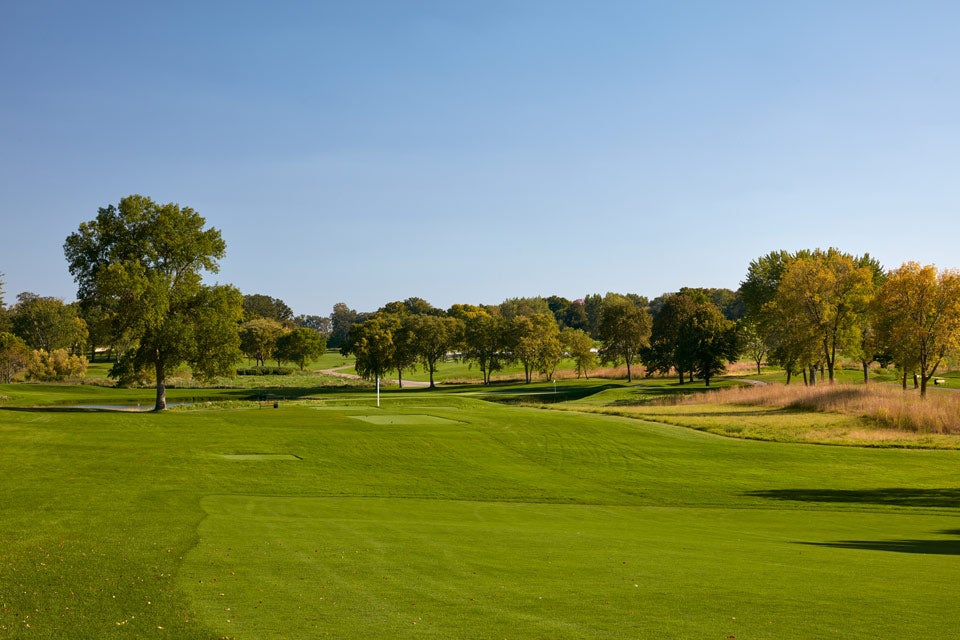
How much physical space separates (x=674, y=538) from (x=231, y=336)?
3774 centimetres

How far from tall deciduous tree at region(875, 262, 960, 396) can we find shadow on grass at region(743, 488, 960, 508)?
30.4 m

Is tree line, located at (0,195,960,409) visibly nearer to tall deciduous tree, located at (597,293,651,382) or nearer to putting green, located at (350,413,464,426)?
tall deciduous tree, located at (597,293,651,382)

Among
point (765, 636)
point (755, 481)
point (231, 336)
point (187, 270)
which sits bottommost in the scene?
point (755, 481)

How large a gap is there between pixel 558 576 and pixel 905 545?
30.4 feet

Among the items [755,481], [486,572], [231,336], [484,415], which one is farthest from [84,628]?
[231,336]

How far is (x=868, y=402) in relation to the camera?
45.9m

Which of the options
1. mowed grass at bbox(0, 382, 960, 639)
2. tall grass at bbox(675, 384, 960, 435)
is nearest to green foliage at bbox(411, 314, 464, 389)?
tall grass at bbox(675, 384, 960, 435)

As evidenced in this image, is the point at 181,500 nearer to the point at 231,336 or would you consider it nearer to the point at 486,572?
the point at 486,572

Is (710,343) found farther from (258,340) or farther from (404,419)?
(258,340)

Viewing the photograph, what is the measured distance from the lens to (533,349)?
96.6 m

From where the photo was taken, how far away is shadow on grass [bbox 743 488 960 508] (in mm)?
22234

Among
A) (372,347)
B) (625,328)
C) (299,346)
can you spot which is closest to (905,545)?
(625,328)

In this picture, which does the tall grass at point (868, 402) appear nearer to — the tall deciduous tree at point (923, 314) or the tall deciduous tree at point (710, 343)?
the tall deciduous tree at point (923, 314)

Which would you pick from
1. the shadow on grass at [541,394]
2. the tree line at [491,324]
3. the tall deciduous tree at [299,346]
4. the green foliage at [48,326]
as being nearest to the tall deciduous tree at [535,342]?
the tree line at [491,324]
